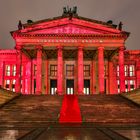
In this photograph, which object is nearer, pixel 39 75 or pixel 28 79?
pixel 39 75

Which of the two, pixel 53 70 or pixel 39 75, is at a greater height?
pixel 53 70

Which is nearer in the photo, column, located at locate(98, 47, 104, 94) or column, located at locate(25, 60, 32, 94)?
column, located at locate(98, 47, 104, 94)

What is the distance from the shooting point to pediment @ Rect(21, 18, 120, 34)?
1636 inches

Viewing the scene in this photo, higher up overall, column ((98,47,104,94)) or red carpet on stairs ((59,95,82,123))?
column ((98,47,104,94))

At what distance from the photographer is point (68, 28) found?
137 ft

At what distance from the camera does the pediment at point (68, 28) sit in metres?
41.6

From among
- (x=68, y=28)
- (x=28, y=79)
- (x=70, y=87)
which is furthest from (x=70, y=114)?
(x=28, y=79)

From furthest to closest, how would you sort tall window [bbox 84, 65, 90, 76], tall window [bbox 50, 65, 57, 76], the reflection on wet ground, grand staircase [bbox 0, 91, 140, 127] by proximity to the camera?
tall window [bbox 84, 65, 90, 76]
tall window [bbox 50, 65, 57, 76]
grand staircase [bbox 0, 91, 140, 127]
the reflection on wet ground

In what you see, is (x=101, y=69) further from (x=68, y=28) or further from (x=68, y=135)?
(x=68, y=135)

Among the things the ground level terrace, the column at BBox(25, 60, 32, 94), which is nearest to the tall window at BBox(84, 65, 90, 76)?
the ground level terrace

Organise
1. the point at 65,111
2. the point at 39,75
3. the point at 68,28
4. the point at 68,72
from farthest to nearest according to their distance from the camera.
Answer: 1. the point at 68,72
2. the point at 68,28
3. the point at 39,75
4. the point at 65,111

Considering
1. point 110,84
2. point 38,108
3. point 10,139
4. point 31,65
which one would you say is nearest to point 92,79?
point 110,84

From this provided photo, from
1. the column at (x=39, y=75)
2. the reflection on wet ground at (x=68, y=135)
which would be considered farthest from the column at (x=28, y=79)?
the reflection on wet ground at (x=68, y=135)

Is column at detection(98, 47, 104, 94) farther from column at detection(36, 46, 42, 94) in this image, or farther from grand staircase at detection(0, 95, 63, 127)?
grand staircase at detection(0, 95, 63, 127)
